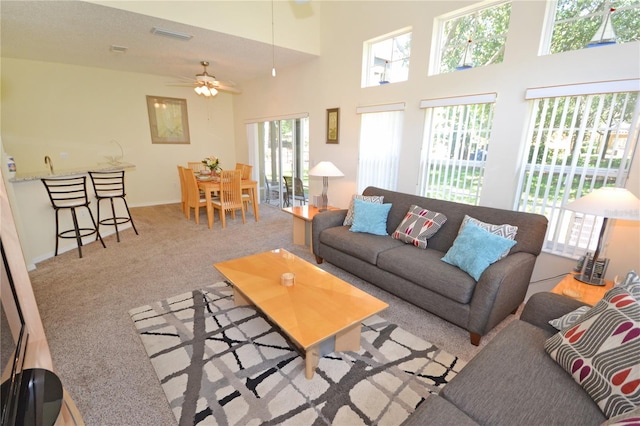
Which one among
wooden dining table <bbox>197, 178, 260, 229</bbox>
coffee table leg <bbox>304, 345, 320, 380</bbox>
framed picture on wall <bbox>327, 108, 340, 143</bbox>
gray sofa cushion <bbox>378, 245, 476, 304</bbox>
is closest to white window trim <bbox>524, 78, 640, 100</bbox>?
gray sofa cushion <bbox>378, 245, 476, 304</bbox>

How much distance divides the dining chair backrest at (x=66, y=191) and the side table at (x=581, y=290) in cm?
484

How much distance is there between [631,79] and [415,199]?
183cm

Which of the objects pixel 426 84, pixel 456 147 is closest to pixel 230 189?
pixel 426 84

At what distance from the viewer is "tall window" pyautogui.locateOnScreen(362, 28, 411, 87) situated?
3.61 metres

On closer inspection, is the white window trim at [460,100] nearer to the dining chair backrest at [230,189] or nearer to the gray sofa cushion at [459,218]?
the gray sofa cushion at [459,218]

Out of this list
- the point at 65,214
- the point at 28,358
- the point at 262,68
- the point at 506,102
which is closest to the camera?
the point at 28,358

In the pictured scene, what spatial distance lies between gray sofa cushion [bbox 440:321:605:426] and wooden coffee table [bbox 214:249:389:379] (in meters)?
0.66

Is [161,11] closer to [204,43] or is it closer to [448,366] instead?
[204,43]

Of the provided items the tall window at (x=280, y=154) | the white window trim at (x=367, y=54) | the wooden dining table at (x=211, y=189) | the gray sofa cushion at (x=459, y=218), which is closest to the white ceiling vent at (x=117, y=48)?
the wooden dining table at (x=211, y=189)

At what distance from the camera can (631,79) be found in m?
2.09

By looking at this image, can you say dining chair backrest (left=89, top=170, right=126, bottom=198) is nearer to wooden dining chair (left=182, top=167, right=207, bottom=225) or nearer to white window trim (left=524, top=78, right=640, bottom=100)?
wooden dining chair (left=182, top=167, right=207, bottom=225)

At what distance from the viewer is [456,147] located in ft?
10.4

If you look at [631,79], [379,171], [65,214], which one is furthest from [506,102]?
[65,214]

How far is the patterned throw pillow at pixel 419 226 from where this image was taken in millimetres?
2785
